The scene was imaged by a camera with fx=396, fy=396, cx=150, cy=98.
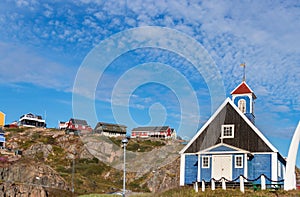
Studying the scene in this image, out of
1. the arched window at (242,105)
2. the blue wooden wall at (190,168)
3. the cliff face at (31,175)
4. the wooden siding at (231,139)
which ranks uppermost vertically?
the arched window at (242,105)

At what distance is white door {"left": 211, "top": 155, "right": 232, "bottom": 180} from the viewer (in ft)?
103

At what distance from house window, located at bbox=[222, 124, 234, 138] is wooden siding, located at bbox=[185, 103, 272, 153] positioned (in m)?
0.26

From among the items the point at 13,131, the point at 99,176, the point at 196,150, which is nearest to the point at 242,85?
the point at 196,150

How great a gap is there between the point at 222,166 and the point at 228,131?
322cm

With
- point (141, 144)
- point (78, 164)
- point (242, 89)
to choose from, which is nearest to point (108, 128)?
point (141, 144)

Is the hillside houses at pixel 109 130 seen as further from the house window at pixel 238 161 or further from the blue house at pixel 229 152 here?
the house window at pixel 238 161

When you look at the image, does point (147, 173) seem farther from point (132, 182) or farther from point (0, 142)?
point (0, 142)

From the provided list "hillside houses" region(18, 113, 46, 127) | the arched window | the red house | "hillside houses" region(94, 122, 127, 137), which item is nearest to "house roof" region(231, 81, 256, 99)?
the arched window

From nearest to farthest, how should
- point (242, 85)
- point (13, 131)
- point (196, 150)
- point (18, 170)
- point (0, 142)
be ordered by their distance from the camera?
point (196, 150) → point (242, 85) → point (18, 170) → point (0, 142) → point (13, 131)

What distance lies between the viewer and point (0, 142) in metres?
89.2

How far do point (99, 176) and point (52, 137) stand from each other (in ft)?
103

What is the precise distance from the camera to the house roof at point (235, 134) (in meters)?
31.9

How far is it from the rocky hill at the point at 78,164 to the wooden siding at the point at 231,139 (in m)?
19.3

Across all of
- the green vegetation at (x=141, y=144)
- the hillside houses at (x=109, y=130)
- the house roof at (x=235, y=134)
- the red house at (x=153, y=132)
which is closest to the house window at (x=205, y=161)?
the house roof at (x=235, y=134)
